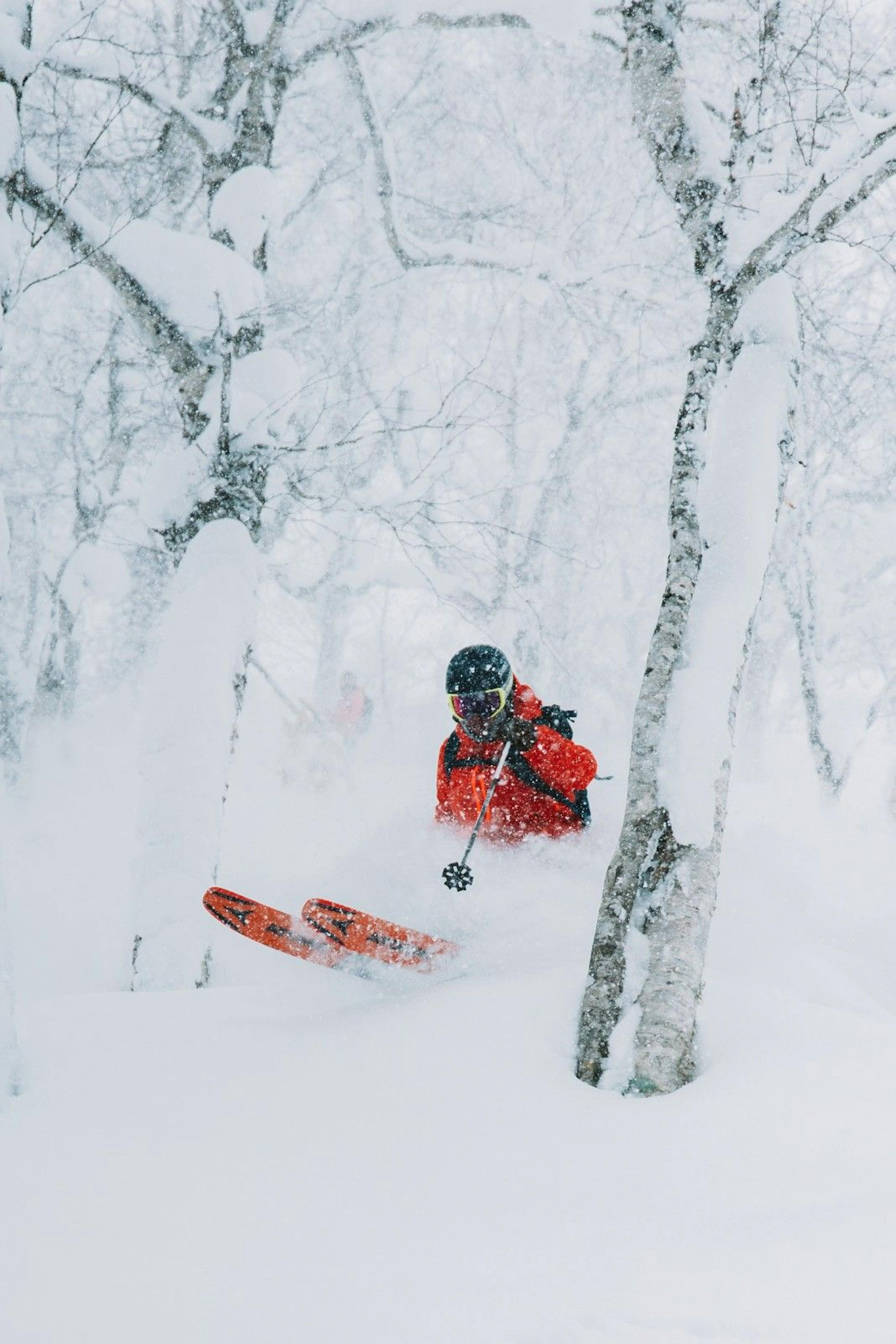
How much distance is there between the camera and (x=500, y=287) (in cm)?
1320

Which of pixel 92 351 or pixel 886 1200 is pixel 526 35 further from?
pixel 886 1200

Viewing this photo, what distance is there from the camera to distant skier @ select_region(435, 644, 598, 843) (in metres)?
5.08

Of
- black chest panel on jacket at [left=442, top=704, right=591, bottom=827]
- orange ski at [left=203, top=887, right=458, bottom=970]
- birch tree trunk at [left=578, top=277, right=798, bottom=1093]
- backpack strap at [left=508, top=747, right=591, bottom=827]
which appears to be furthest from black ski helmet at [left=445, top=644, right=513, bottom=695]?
birch tree trunk at [left=578, top=277, right=798, bottom=1093]

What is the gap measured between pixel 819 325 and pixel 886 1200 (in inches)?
161

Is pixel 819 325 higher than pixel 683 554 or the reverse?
higher

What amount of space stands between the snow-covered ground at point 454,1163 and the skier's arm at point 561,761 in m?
0.74

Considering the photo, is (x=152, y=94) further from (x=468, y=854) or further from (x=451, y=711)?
(x=468, y=854)

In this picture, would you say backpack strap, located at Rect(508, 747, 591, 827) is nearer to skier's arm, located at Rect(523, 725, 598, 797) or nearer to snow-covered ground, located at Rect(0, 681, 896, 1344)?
skier's arm, located at Rect(523, 725, 598, 797)

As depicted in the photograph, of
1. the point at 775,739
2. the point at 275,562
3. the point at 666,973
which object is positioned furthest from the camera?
the point at 775,739

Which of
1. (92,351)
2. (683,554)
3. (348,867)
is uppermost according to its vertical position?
(92,351)

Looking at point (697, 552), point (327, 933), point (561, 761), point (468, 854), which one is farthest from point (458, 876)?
point (697, 552)

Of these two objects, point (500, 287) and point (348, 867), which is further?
point (500, 287)

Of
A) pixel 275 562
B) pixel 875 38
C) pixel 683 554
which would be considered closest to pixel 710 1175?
pixel 683 554

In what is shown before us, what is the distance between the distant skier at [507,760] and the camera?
5.08m
